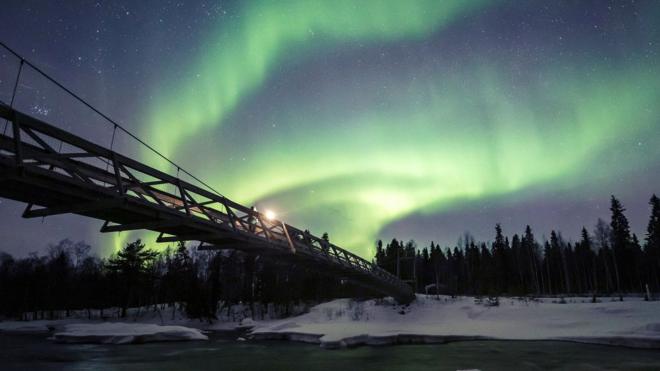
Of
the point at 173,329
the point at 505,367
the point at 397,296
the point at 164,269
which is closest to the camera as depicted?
the point at 505,367

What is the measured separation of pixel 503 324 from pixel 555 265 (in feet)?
219

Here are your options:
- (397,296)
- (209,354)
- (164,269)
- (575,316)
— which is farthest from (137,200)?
(164,269)

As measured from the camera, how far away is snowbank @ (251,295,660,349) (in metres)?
25.5

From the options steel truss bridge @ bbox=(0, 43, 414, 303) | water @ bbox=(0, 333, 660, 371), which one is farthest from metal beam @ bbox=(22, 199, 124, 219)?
water @ bbox=(0, 333, 660, 371)

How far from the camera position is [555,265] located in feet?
295

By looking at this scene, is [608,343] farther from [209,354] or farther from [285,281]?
[285,281]

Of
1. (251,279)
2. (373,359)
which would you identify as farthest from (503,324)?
(251,279)

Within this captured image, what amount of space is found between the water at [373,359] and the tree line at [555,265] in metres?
29.6

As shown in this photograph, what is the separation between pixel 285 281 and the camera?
68312 millimetres

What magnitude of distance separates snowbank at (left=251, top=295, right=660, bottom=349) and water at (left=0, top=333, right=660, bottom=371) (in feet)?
6.69

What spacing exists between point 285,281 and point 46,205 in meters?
56.8

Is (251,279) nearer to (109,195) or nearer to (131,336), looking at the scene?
(131,336)

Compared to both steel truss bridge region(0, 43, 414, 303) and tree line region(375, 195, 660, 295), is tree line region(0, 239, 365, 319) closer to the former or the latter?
tree line region(375, 195, 660, 295)

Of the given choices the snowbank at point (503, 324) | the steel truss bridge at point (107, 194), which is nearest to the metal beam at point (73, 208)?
the steel truss bridge at point (107, 194)
